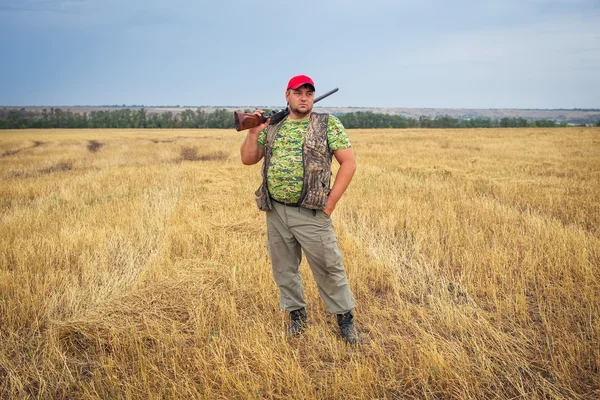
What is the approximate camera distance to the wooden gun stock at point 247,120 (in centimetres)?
307

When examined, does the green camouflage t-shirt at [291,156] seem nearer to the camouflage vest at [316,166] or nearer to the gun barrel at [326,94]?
the camouflage vest at [316,166]

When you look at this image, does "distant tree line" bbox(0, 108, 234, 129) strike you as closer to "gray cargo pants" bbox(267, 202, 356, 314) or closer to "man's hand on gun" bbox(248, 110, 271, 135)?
"man's hand on gun" bbox(248, 110, 271, 135)

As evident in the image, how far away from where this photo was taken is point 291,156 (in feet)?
9.83

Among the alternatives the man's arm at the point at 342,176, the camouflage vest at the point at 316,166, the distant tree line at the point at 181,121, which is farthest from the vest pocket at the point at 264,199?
the distant tree line at the point at 181,121

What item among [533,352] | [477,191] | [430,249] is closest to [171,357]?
[533,352]

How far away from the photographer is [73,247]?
5172mm

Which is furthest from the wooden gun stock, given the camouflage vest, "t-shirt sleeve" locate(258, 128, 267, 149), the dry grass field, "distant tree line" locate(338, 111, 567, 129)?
"distant tree line" locate(338, 111, 567, 129)

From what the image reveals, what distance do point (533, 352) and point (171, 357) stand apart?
2.85 metres

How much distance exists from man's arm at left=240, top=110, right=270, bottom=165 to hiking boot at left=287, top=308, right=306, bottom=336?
4.73 feet

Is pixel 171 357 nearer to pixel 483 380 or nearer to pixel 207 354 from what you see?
pixel 207 354

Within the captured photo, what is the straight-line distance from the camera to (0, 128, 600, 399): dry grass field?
8.71 ft

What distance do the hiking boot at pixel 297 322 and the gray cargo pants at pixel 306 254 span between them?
10 cm

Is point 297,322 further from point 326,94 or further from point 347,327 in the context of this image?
point 326,94

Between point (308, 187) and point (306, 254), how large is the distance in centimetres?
54
